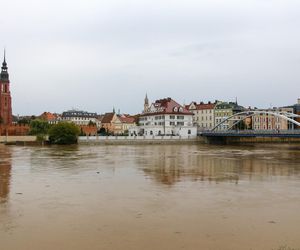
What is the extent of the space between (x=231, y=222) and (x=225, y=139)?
258 feet

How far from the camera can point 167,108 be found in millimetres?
95562

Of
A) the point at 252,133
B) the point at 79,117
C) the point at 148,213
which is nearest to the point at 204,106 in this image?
the point at 252,133

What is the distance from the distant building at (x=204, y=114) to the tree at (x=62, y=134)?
Answer: 5193 centimetres

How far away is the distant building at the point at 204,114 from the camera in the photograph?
117 m

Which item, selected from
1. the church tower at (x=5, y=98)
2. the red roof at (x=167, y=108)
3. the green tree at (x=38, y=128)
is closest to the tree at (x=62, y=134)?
the green tree at (x=38, y=128)

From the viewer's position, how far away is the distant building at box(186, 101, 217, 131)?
11725 centimetres

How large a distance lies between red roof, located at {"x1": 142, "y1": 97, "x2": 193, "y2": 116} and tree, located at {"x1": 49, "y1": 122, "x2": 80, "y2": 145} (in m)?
28.0

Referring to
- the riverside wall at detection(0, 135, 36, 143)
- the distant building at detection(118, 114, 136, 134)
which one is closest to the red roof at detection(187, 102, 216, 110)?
the distant building at detection(118, 114, 136, 134)

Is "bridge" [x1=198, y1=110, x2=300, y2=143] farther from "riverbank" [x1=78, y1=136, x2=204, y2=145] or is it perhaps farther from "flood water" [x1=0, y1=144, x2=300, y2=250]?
"flood water" [x1=0, y1=144, x2=300, y2=250]

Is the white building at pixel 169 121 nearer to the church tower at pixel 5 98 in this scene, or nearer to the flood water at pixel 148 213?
the church tower at pixel 5 98

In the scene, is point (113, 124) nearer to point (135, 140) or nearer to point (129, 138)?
point (129, 138)

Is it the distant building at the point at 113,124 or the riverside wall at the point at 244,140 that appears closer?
the riverside wall at the point at 244,140

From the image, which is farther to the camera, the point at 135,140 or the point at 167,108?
the point at 167,108

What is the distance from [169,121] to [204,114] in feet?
91.2
